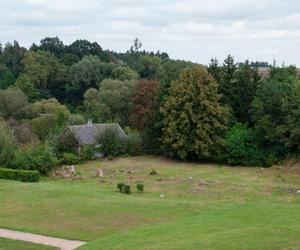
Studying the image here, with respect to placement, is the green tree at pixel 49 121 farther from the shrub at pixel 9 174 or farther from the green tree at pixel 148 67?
the green tree at pixel 148 67

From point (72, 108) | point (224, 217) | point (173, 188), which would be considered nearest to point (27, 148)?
point (173, 188)

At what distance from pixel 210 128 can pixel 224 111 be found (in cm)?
230

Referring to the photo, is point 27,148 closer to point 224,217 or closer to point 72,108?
point 224,217

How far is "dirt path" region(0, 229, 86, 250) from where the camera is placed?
69.3ft

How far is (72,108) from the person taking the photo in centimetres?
8850

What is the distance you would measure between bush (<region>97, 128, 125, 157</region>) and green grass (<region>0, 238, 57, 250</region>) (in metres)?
32.6

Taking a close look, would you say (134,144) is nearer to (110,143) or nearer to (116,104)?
(110,143)

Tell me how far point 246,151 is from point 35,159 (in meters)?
19.2

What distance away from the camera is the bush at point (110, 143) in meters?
54.2

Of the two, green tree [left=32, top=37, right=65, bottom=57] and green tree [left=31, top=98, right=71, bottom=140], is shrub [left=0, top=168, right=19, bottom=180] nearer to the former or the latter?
green tree [left=31, top=98, right=71, bottom=140]

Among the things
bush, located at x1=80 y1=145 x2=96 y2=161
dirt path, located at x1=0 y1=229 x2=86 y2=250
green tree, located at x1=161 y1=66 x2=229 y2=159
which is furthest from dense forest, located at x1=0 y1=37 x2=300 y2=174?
dirt path, located at x1=0 y1=229 x2=86 y2=250

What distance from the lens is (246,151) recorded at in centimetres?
4953

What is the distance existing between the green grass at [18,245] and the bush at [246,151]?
102 feet

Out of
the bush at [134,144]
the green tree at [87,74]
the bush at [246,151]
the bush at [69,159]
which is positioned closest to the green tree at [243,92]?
the bush at [246,151]
